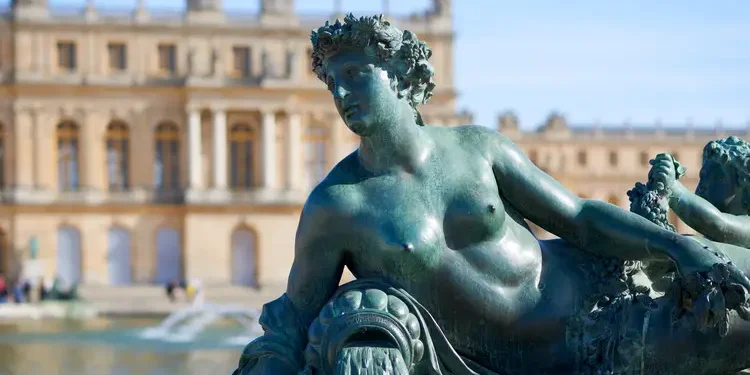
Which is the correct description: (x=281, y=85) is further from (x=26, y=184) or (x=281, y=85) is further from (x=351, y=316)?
(x=351, y=316)

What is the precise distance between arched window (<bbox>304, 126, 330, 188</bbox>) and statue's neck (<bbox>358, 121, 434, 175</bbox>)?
1806 inches

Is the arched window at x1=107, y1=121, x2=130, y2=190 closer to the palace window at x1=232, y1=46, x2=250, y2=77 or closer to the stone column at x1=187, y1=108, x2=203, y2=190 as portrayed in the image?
the stone column at x1=187, y1=108, x2=203, y2=190

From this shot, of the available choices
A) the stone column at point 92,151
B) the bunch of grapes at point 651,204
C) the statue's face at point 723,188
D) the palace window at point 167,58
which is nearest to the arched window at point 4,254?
the stone column at point 92,151

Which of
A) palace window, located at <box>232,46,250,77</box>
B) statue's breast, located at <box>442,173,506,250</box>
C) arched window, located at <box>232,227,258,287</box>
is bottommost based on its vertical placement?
arched window, located at <box>232,227,258,287</box>

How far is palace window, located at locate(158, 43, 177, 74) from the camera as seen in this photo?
4819cm

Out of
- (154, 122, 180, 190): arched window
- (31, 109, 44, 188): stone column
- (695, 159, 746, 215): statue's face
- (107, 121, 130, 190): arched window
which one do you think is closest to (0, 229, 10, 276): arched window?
(31, 109, 44, 188): stone column

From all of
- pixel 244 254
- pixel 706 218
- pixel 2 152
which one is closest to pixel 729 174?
pixel 706 218

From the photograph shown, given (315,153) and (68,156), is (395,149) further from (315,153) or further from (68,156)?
(315,153)

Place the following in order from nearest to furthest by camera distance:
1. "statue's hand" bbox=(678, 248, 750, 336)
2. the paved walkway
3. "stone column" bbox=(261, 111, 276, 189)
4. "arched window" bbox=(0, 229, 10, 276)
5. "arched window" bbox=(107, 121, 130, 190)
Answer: "statue's hand" bbox=(678, 248, 750, 336), the paved walkway, "arched window" bbox=(0, 229, 10, 276), "stone column" bbox=(261, 111, 276, 189), "arched window" bbox=(107, 121, 130, 190)

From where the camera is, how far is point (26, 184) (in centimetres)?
4662

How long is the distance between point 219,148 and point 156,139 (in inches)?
116

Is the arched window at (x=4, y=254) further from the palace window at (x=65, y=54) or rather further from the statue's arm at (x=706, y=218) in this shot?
the statue's arm at (x=706, y=218)

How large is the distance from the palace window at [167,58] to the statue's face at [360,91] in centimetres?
4623

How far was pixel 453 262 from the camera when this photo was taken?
2.85 metres
